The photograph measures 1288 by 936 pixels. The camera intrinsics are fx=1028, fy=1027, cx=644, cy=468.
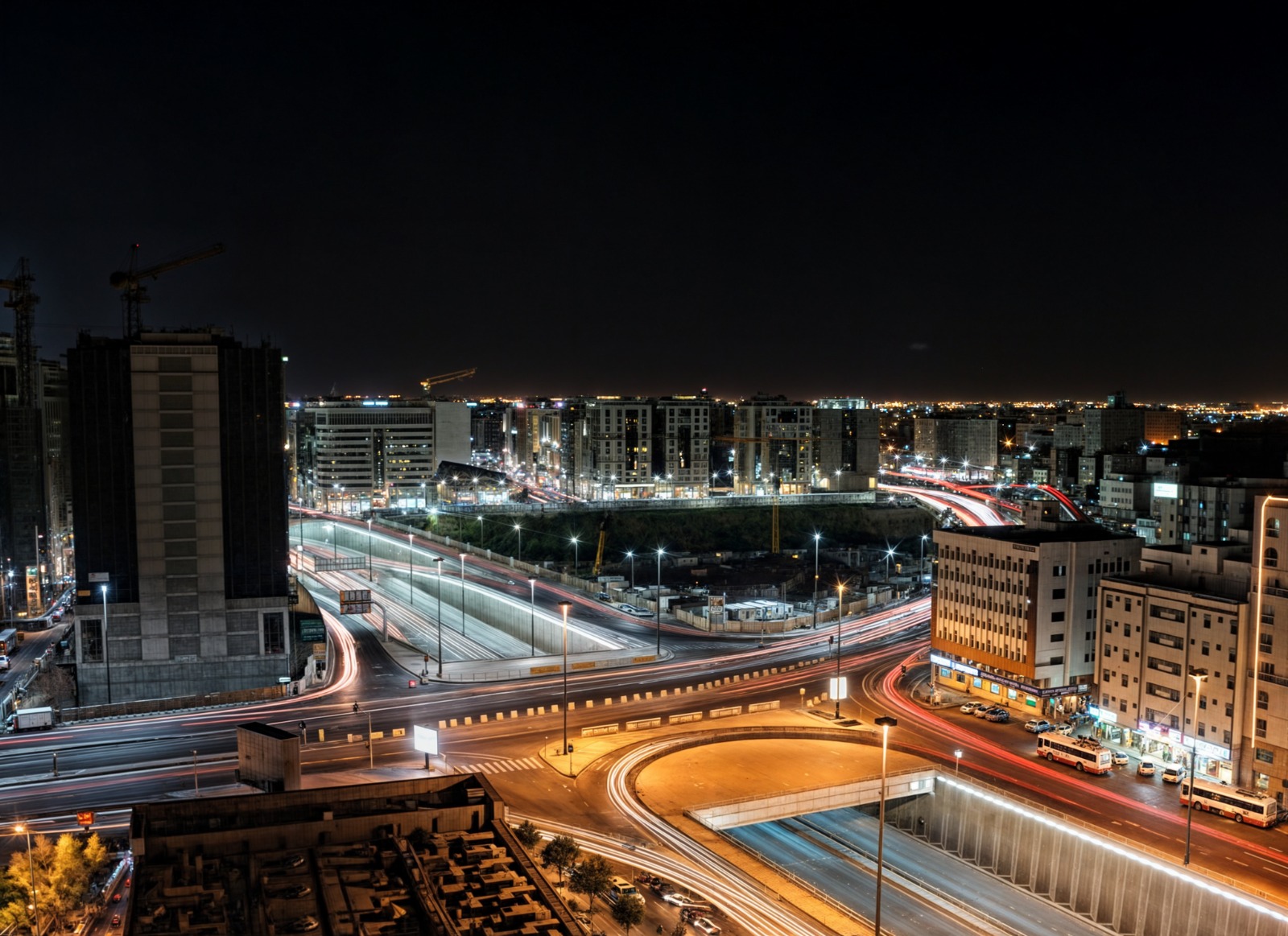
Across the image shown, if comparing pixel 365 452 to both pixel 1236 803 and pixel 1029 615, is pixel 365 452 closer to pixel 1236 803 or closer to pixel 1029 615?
pixel 1029 615

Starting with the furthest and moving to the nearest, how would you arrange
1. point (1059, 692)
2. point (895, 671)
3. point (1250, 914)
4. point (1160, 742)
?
point (895, 671)
point (1059, 692)
point (1160, 742)
point (1250, 914)

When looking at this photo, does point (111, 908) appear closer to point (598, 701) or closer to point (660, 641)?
point (598, 701)

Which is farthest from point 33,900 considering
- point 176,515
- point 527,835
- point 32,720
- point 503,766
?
point 176,515

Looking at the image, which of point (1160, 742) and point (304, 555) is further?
point (304, 555)

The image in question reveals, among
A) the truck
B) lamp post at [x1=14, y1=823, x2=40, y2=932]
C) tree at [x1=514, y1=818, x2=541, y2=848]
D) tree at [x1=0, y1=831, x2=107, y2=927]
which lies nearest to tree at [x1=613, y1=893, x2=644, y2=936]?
tree at [x1=514, y1=818, x2=541, y2=848]


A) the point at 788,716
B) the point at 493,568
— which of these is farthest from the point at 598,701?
the point at 493,568

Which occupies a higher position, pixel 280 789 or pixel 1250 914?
pixel 280 789

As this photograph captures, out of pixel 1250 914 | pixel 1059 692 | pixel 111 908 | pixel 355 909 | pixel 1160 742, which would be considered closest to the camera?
pixel 355 909
